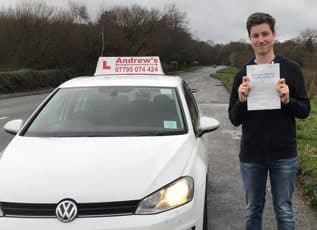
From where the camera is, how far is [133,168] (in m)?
3.95

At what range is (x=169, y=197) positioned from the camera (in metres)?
3.76

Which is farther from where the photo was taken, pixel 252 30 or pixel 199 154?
pixel 199 154

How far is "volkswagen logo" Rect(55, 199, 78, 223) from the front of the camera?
355 cm

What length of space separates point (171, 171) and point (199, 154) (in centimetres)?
88

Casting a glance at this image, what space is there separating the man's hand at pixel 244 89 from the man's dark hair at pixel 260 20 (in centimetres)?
39

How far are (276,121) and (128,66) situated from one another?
437cm

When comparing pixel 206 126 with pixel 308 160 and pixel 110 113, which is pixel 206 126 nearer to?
pixel 110 113

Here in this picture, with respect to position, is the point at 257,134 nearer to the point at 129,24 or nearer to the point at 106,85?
the point at 106,85

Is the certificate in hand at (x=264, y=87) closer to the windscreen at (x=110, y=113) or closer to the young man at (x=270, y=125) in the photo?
the young man at (x=270, y=125)

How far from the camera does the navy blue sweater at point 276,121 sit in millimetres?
3791

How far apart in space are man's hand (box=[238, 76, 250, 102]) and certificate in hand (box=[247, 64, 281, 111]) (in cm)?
3

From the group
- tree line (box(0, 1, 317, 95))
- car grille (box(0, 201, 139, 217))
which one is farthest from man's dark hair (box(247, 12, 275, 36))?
tree line (box(0, 1, 317, 95))

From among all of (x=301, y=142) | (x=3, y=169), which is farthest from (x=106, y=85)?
(x=301, y=142)

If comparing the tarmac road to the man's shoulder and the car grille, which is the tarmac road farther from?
the man's shoulder
